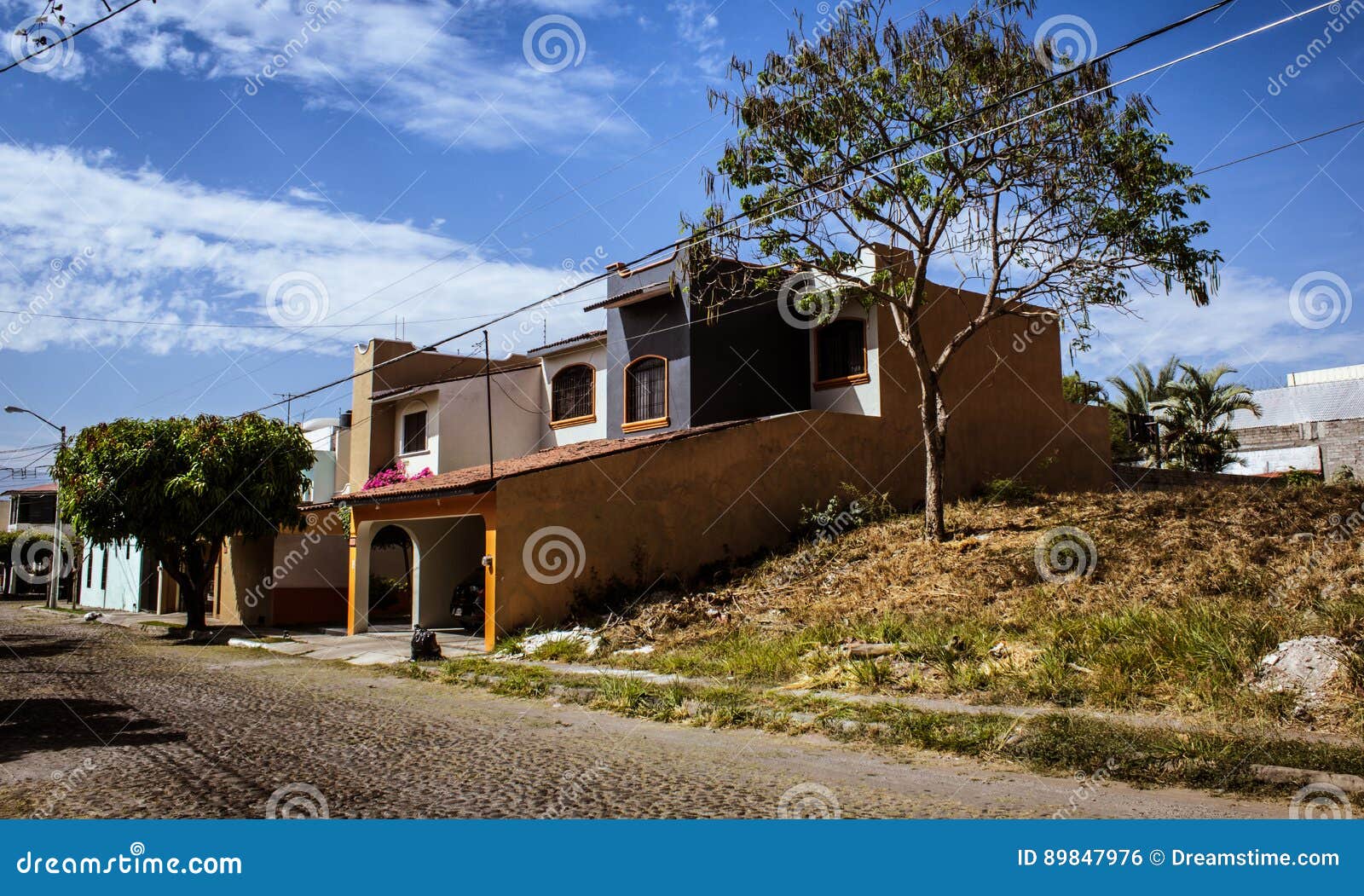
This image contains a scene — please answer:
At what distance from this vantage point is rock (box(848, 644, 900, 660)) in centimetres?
1151

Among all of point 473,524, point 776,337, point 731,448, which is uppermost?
point 776,337

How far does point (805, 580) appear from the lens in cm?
1656

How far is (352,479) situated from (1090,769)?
87.8 ft

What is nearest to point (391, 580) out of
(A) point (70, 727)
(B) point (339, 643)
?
(B) point (339, 643)

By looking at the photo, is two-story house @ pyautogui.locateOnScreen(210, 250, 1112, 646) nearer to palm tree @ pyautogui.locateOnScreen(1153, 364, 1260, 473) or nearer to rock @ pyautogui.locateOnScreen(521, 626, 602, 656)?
rock @ pyautogui.locateOnScreen(521, 626, 602, 656)

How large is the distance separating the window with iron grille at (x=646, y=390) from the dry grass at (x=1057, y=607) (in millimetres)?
5267

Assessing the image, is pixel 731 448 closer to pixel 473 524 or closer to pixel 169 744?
pixel 473 524

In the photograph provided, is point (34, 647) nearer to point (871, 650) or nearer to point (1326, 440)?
point (871, 650)

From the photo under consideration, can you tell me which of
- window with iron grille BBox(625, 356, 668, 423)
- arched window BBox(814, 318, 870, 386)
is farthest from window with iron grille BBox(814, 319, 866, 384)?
window with iron grille BBox(625, 356, 668, 423)

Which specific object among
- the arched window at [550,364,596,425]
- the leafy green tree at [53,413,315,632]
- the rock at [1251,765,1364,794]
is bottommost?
the rock at [1251,765,1364,794]

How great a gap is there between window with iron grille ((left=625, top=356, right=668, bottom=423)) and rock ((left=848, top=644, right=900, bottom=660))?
10742 mm

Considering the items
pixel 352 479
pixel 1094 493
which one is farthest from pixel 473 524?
pixel 1094 493

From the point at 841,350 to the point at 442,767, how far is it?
16.4 metres

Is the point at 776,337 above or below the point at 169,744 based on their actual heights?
above
